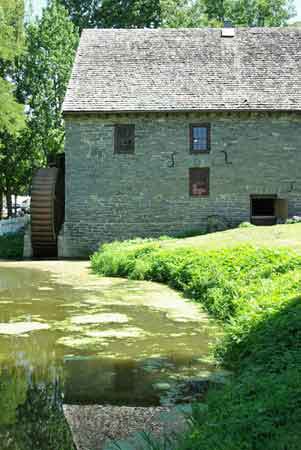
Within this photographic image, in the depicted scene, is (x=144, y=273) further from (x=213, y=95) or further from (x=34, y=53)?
(x=34, y=53)

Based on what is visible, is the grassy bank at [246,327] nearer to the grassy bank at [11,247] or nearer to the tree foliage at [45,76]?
the grassy bank at [11,247]

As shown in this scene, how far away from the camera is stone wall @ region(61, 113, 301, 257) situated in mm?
20703

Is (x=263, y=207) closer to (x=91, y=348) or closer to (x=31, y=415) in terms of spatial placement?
(x=91, y=348)

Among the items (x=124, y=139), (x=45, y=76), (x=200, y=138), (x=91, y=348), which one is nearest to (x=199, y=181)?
(x=200, y=138)

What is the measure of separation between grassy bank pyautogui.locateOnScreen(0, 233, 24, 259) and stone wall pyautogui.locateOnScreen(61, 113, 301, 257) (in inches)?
70.6

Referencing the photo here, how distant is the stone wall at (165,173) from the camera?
20.7 metres

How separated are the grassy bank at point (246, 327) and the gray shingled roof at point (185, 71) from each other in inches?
277

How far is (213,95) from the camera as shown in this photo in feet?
68.0

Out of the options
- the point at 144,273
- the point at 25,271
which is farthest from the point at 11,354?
the point at 25,271

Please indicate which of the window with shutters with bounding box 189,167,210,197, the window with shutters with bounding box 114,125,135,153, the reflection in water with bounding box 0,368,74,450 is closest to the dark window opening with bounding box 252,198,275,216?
the window with shutters with bounding box 189,167,210,197

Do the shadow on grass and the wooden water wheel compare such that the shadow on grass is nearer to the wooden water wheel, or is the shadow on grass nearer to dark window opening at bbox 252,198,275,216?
the wooden water wheel

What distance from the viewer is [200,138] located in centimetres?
2080

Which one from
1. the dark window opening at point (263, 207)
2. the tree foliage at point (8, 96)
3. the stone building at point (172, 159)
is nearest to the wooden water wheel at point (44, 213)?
the stone building at point (172, 159)

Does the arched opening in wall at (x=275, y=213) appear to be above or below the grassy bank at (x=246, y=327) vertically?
above
